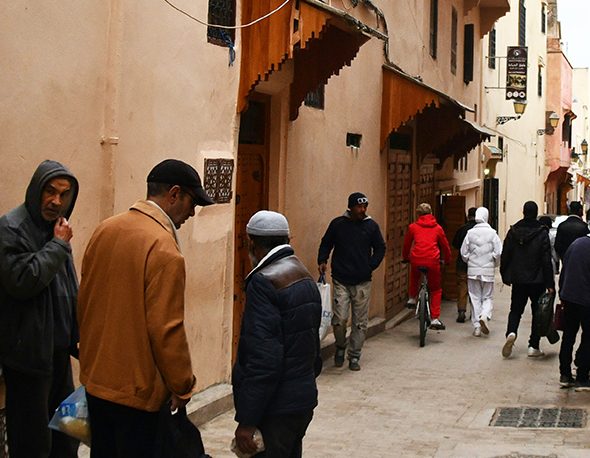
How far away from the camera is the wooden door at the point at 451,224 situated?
56.9 ft

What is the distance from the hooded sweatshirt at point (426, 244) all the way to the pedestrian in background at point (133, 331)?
9.07 m

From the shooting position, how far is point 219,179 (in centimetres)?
852

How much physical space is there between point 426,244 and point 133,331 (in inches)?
368

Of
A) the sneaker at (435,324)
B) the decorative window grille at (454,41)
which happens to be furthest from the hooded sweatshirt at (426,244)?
the decorative window grille at (454,41)

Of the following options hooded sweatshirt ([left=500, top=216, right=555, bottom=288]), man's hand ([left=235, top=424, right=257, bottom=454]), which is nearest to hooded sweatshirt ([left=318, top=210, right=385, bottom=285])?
hooded sweatshirt ([left=500, top=216, right=555, bottom=288])

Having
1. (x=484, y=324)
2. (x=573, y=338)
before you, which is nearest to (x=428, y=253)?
(x=484, y=324)

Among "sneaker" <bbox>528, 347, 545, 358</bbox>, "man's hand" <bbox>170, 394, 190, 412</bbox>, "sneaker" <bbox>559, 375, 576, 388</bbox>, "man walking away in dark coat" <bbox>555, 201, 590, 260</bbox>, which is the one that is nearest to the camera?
"man's hand" <bbox>170, 394, 190, 412</bbox>

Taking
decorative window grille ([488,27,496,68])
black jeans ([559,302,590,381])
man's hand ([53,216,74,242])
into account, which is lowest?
black jeans ([559,302,590,381])

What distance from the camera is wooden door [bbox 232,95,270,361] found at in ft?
31.9

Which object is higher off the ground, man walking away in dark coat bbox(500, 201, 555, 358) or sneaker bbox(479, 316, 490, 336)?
man walking away in dark coat bbox(500, 201, 555, 358)

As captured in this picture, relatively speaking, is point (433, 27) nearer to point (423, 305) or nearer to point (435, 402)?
point (423, 305)

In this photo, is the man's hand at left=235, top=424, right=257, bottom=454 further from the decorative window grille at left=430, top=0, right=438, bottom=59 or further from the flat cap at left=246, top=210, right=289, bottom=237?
the decorative window grille at left=430, top=0, right=438, bottom=59

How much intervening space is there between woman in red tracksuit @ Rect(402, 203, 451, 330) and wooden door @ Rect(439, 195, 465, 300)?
3.76 metres

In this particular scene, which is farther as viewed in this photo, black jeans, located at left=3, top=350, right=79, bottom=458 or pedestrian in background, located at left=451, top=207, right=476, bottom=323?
pedestrian in background, located at left=451, top=207, right=476, bottom=323
